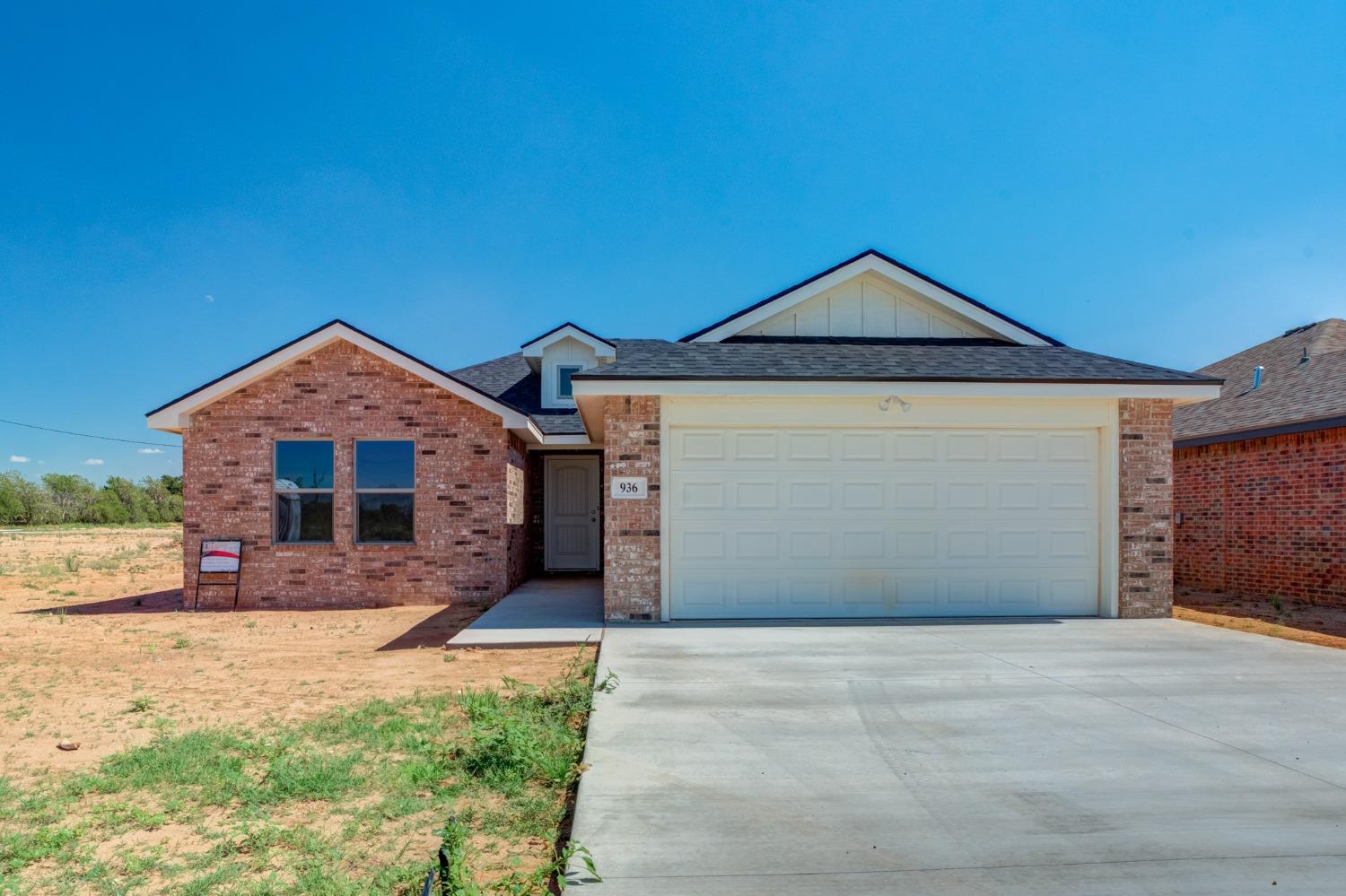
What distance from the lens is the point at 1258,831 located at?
135 inches

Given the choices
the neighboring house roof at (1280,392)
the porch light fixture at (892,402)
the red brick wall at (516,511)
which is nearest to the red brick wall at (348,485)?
the red brick wall at (516,511)

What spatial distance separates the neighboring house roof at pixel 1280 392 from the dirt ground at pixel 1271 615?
265 centimetres

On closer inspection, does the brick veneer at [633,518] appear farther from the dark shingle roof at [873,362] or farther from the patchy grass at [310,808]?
the patchy grass at [310,808]

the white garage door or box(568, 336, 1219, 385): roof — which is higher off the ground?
box(568, 336, 1219, 385): roof

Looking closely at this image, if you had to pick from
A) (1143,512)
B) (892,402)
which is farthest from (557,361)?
(1143,512)

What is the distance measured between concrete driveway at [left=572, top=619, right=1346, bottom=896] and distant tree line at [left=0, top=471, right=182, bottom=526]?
223 feet

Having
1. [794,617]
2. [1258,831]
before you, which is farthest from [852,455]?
[1258,831]

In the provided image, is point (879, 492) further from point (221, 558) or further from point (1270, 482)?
point (221, 558)

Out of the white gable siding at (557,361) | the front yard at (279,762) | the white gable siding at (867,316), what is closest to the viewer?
the front yard at (279,762)

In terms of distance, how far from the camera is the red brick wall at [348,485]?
1216cm

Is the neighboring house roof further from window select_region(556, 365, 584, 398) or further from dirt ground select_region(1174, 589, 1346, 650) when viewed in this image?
window select_region(556, 365, 584, 398)

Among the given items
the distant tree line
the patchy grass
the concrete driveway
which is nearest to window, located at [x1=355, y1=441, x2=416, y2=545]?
the concrete driveway

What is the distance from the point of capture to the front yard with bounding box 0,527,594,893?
3500 millimetres

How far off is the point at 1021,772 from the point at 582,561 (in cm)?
1257
